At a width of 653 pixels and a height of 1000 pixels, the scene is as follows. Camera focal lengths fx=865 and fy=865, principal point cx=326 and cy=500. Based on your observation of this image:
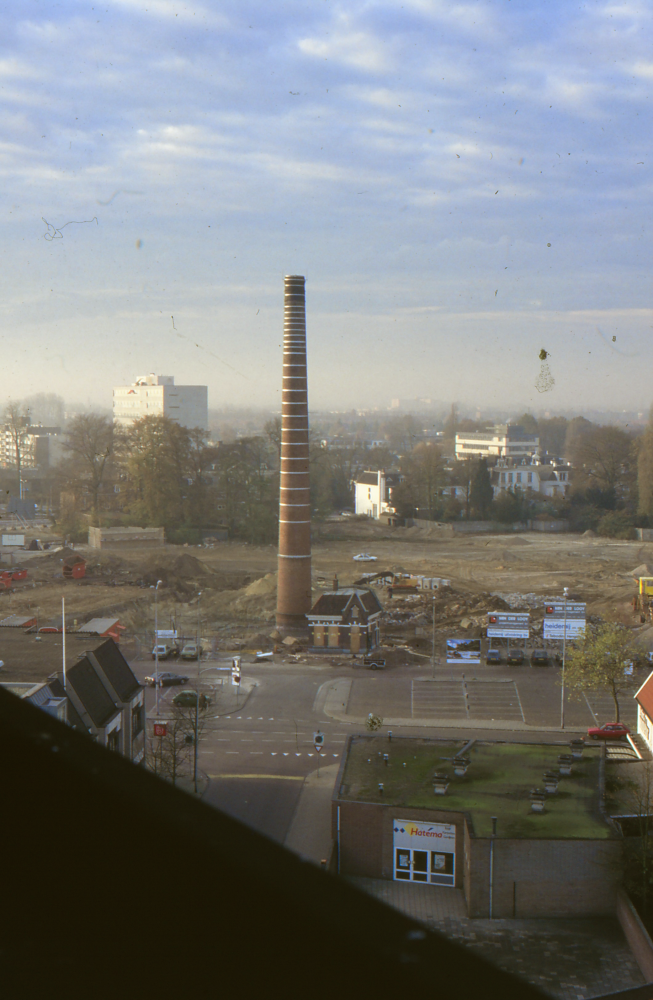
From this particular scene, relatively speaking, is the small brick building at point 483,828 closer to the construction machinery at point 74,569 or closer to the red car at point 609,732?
→ the red car at point 609,732

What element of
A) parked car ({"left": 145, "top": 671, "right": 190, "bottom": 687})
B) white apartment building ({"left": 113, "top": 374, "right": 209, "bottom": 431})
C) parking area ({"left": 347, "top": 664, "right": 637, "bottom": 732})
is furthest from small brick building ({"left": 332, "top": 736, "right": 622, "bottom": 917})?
white apartment building ({"left": 113, "top": 374, "right": 209, "bottom": 431})

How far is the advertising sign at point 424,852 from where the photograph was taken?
1030 centimetres

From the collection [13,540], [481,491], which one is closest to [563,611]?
[13,540]

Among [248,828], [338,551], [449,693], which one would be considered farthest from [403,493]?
[248,828]

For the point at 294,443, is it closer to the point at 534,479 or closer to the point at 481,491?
the point at 481,491

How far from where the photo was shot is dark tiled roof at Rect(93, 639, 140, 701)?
41.9 feet

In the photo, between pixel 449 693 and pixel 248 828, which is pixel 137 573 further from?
pixel 248 828

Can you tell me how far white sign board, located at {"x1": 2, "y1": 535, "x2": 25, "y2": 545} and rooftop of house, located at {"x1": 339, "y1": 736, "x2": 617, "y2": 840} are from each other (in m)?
26.8

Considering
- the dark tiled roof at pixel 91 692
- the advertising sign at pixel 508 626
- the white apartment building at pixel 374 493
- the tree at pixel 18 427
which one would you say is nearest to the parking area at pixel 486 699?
the advertising sign at pixel 508 626

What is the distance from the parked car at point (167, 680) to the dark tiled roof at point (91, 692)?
557 cm

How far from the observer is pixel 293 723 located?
15852 mm

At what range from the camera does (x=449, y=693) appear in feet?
59.2

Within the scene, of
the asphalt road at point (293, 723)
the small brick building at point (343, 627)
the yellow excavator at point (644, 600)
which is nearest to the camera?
the asphalt road at point (293, 723)

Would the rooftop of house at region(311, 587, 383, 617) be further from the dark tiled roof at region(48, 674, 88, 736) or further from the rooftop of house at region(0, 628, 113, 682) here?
the dark tiled roof at region(48, 674, 88, 736)
